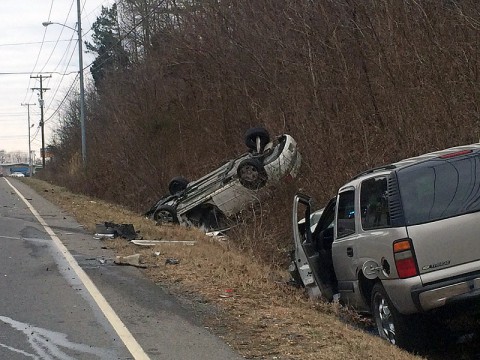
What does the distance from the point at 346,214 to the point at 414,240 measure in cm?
202

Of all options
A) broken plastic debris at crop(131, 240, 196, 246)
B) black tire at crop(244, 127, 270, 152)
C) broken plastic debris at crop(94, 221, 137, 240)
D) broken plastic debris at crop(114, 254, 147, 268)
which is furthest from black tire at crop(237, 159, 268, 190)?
broken plastic debris at crop(114, 254, 147, 268)

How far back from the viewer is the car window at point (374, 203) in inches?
297

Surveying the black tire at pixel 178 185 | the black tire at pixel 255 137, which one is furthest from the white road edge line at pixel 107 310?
the black tire at pixel 178 185

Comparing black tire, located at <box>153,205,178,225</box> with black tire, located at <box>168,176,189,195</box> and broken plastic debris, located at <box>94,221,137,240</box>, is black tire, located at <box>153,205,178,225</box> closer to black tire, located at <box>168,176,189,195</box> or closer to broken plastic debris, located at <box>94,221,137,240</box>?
black tire, located at <box>168,176,189,195</box>

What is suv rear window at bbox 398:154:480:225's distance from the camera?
23.1 ft

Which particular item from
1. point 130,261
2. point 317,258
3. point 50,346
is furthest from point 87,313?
point 130,261

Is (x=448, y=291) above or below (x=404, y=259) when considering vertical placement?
below

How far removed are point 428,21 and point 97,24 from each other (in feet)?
169

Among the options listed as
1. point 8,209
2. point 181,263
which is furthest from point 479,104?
point 8,209

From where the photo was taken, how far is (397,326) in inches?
287

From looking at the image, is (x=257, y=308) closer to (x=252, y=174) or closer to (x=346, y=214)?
(x=346, y=214)

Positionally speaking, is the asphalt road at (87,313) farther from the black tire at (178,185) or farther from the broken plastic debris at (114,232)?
the black tire at (178,185)

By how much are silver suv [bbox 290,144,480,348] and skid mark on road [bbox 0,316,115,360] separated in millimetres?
2743

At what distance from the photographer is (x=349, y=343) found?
23.3ft
